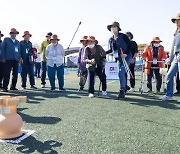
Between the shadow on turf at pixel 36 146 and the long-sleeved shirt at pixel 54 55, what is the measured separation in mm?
6004

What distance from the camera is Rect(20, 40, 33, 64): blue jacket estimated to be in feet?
33.4

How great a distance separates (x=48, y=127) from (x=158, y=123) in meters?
1.90

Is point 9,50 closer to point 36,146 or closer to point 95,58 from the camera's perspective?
point 95,58

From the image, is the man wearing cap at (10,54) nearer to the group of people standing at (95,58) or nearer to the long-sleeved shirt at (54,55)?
the group of people standing at (95,58)

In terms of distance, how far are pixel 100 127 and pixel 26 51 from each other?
6441 millimetres

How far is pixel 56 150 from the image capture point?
11.3 ft

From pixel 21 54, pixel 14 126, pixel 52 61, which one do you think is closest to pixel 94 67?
pixel 52 61

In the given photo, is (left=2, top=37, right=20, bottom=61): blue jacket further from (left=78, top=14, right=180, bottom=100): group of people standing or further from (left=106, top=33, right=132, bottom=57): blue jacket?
(left=106, top=33, right=132, bottom=57): blue jacket

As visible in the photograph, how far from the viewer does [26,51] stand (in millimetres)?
10227

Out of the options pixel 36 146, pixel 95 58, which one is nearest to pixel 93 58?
pixel 95 58

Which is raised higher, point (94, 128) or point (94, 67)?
point (94, 67)

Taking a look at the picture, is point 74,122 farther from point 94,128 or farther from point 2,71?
point 2,71

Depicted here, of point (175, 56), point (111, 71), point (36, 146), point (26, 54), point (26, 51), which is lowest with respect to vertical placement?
point (36, 146)

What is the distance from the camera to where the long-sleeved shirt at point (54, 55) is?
31.9 ft
